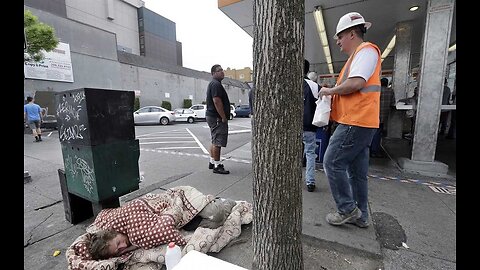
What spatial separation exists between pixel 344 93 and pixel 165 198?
2.12m

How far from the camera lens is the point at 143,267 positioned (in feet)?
6.21

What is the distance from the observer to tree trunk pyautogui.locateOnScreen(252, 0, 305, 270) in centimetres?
130

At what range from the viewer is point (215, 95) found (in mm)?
4020

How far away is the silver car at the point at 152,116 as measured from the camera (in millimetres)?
15820

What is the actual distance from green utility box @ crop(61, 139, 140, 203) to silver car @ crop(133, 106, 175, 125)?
14.0 meters

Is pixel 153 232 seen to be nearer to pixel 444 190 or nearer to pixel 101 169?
pixel 101 169

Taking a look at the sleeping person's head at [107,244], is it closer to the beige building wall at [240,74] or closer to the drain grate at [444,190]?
the drain grate at [444,190]

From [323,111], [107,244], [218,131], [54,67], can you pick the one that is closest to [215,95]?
[218,131]

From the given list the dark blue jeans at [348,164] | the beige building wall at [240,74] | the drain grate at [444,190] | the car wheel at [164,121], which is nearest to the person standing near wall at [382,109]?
the drain grate at [444,190]

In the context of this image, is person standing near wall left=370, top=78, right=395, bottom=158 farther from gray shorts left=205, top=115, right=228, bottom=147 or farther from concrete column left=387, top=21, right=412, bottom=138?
gray shorts left=205, top=115, right=228, bottom=147

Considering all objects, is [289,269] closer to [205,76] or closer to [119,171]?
[119,171]

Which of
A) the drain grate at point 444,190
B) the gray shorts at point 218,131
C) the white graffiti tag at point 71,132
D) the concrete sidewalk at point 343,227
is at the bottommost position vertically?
the concrete sidewalk at point 343,227

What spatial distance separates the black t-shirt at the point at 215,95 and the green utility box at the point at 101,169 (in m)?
1.72

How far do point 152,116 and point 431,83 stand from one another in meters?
15.2
